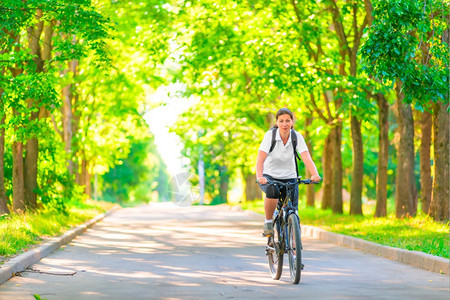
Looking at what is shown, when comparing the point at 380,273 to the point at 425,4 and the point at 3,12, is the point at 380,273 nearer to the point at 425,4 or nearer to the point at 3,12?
the point at 425,4

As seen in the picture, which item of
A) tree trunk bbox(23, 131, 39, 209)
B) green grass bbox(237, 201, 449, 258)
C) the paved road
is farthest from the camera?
tree trunk bbox(23, 131, 39, 209)

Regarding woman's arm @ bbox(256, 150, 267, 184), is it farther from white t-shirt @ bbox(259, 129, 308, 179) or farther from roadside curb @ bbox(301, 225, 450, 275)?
roadside curb @ bbox(301, 225, 450, 275)

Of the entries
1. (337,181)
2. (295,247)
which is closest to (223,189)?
(337,181)

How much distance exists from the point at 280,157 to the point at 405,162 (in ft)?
33.2

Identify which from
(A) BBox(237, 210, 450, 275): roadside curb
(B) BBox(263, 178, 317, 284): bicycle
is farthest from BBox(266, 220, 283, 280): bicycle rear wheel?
(A) BBox(237, 210, 450, 275): roadside curb

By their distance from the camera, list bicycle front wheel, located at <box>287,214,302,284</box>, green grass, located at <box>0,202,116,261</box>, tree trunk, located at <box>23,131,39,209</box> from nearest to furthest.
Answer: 1. bicycle front wheel, located at <box>287,214,302,284</box>
2. green grass, located at <box>0,202,116,261</box>
3. tree trunk, located at <box>23,131,39,209</box>

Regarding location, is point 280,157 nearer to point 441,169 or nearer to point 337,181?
point 441,169

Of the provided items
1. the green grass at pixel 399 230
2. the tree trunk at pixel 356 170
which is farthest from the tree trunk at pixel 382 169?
the tree trunk at pixel 356 170

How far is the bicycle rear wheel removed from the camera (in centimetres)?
937

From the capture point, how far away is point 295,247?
8.84 m

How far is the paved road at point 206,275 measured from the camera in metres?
8.37

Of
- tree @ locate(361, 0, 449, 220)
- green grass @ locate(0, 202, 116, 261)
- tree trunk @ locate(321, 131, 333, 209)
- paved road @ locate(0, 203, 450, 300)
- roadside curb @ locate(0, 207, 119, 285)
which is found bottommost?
paved road @ locate(0, 203, 450, 300)

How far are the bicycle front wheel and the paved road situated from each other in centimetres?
16

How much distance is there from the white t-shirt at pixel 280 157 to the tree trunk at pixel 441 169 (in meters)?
9.31
